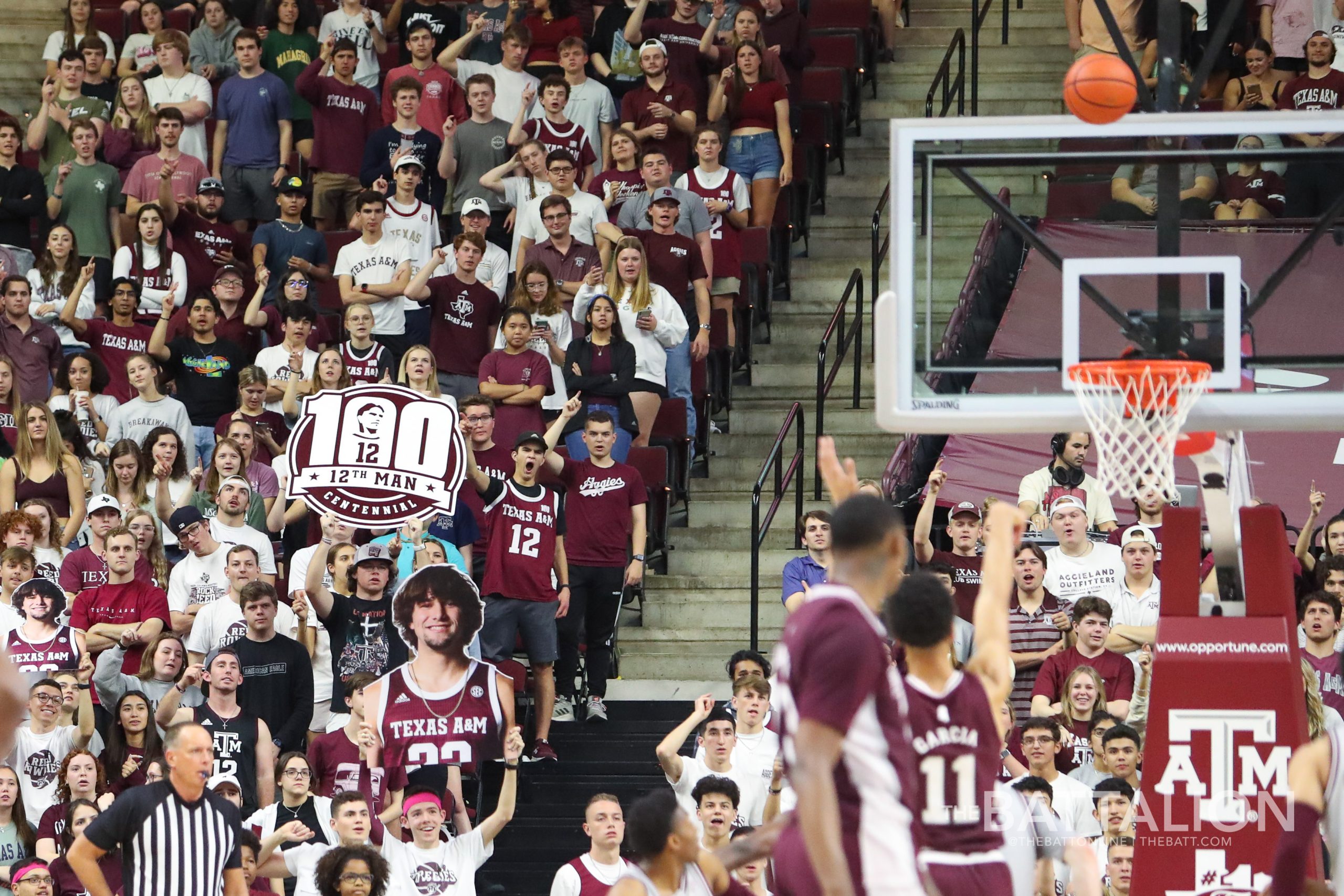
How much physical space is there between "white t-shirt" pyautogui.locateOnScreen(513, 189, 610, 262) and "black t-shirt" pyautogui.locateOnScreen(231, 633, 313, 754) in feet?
13.4

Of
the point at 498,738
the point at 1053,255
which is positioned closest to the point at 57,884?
the point at 498,738

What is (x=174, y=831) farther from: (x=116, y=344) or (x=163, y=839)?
(x=116, y=344)

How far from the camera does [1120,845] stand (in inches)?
353

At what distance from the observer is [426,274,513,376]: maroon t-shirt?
13.6 metres

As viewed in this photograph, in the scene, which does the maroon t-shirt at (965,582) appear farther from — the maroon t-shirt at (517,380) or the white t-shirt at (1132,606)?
the maroon t-shirt at (517,380)

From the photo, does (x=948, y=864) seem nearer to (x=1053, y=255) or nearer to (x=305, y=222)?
(x=1053, y=255)

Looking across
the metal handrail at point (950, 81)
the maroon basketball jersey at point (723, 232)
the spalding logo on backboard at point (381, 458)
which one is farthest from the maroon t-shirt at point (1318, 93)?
the spalding logo on backboard at point (381, 458)

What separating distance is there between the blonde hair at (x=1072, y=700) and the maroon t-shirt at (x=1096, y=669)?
0.60 ft

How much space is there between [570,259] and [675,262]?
2.47ft

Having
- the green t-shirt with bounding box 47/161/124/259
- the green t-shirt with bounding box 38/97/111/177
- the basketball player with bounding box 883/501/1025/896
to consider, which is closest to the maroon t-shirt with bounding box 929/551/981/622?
the basketball player with bounding box 883/501/1025/896

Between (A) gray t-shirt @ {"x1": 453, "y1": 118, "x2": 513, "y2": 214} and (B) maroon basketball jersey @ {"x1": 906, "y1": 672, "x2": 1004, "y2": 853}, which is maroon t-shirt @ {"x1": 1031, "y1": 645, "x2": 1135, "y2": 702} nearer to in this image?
(B) maroon basketball jersey @ {"x1": 906, "y1": 672, "x2": 1004, "y2": 853}

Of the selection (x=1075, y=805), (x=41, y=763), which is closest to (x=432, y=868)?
(x=41, y=763)

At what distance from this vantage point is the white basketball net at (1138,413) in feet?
23.8

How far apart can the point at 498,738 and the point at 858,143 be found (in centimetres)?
801
